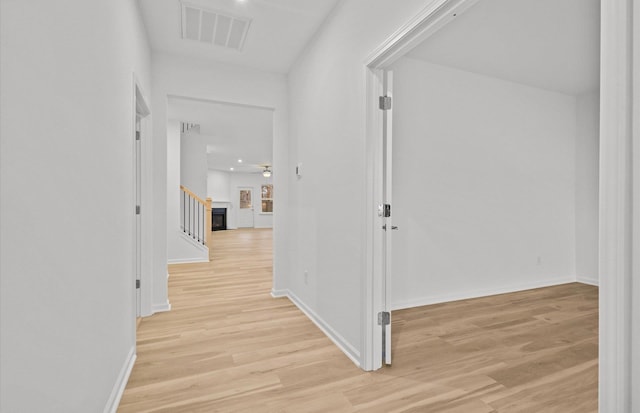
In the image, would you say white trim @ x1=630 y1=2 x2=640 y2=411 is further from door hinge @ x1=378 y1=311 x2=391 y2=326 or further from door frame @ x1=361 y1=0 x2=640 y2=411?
door hinge @ x1=378 y1=311 x2=391 y2=326

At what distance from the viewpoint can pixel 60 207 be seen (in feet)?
3.58

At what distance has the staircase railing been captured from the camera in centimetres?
628

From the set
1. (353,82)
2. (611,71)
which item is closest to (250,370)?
(353,82)

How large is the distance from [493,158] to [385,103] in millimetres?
2444

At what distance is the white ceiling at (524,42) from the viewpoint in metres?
2.52

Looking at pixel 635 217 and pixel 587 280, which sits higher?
pixel 635 217

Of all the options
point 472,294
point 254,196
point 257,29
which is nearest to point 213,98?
point 257,29

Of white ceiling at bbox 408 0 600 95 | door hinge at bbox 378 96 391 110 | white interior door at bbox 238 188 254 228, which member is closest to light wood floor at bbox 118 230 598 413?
door hinge at bbox 378 96 391 110

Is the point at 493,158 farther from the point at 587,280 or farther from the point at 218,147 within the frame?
the point at 218,147

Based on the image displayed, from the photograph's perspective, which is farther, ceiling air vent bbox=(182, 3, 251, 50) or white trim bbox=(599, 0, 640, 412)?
ceiling air vent bbox=(182, 3, 251, 50)

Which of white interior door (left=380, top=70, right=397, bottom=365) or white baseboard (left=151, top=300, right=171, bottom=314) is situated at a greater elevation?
white interior door (left=380, top=70, right=397, bottom=365)

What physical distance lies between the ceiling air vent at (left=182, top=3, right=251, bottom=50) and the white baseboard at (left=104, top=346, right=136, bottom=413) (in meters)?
2.73

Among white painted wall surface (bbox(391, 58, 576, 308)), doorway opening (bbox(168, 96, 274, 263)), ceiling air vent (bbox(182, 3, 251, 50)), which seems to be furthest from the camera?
doorway opening (bbox(168, 96, 274, 263))

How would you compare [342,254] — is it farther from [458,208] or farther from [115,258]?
[458,208]
